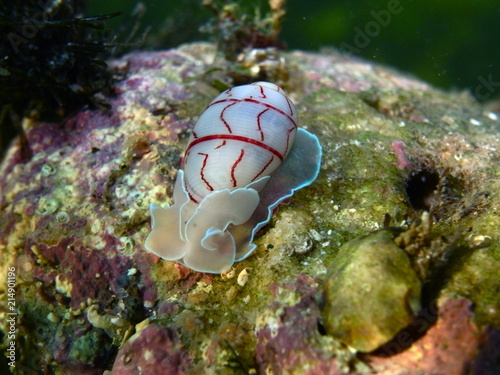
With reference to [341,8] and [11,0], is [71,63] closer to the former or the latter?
[11,0]

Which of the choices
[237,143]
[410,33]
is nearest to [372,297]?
[237,143]

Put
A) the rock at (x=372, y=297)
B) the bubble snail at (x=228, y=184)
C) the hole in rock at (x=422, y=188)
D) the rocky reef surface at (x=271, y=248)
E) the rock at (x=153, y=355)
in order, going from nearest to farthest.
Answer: the rock at (x=372, y=297) < the rocky reef surface at (x=271, y=248) < the rock at (x=153, y=355) < the bubble snail at (x=228, y=184) < the hole in rock at (x=422, y=188)

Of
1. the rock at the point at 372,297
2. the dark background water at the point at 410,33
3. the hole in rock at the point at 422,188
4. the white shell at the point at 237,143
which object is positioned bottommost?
the dark background water at the point at 410,33

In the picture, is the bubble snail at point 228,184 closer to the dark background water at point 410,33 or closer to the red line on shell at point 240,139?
the red line on shell at point 240,139

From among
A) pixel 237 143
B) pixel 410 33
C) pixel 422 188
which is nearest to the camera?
pixel 237 143

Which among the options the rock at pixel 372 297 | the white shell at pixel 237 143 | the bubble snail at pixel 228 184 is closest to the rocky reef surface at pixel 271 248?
the rock at pixel 372 297

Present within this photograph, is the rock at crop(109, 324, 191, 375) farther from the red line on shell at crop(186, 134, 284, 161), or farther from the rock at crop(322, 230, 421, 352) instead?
the red line on shell at crop(186, 134, 284, 161)

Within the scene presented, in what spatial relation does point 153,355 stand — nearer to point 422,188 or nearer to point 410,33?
point 422,188

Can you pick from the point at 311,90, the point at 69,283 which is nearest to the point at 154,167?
the point at 69,283
